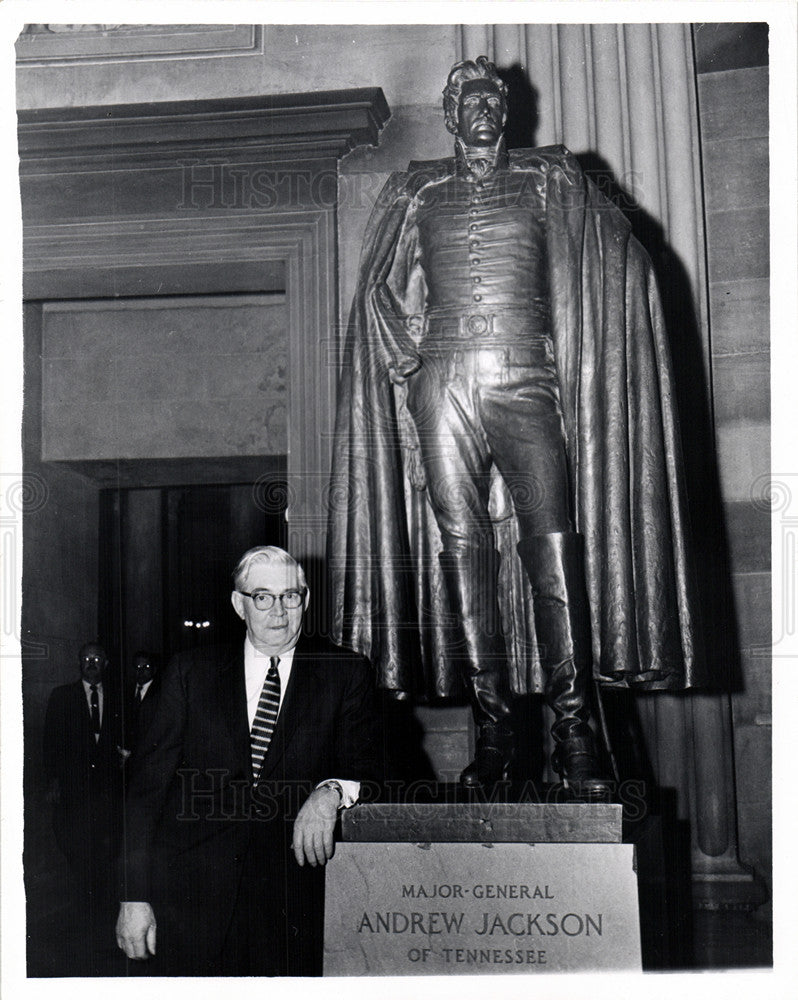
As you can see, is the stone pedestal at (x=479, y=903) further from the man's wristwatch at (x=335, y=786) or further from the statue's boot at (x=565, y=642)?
the statue's boot at (x=565, y=642)

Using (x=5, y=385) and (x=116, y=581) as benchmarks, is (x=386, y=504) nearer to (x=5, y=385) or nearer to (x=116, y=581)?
(x=5, y=385)

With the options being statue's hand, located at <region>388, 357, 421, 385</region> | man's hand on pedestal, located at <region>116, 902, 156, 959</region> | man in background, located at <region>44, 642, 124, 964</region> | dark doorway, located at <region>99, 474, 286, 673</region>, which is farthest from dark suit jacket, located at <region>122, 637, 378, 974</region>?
dark doorway, located at <region>99, 474, 286, 673</region>

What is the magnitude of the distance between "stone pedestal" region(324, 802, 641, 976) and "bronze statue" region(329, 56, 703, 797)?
663 millimetres

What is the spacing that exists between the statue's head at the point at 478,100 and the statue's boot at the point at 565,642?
5.21 ft

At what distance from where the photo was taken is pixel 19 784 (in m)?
5.14

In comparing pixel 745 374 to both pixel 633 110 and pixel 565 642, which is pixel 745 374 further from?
pixel 565 642

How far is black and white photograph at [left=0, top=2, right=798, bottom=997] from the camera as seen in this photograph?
4.21 metres

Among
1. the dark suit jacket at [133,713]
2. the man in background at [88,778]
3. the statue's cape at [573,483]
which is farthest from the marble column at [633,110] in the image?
the man in background at [88,778]

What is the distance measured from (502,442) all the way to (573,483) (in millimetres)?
346

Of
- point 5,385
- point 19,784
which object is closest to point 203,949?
point 19,784

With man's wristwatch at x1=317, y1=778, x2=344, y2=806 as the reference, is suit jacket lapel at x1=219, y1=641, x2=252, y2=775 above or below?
above

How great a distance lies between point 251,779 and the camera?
4.25 meters

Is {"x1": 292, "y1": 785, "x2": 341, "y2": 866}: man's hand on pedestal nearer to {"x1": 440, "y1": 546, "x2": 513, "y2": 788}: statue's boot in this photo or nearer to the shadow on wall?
{"x1": 440, "y1": 546, "x2": 513, "y2": 788}: statue's boot

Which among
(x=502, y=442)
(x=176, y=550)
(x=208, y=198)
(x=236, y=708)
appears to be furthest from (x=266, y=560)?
(x=176, y=550)
